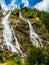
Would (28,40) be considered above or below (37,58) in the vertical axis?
above

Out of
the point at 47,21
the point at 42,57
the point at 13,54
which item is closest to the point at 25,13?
the point at 47,21

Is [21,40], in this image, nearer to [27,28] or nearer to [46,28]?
[27,28]

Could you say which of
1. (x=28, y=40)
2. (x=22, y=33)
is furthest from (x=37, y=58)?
(x=22, y=33)

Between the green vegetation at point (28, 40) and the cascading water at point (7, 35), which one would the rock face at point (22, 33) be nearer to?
the green vegetation at point (28, 40)

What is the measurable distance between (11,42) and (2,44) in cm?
257

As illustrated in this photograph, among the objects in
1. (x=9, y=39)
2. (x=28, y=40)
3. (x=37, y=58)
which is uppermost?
(x=9, y=39)

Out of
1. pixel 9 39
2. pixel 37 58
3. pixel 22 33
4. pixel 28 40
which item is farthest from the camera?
pixel 22 33

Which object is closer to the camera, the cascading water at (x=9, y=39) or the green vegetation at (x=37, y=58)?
the green vegetation at (x=37, y=58)

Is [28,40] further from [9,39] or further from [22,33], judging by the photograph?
[9,39]

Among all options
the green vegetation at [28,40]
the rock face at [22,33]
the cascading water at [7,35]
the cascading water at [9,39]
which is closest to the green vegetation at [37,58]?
the green vegetation at [28,40]

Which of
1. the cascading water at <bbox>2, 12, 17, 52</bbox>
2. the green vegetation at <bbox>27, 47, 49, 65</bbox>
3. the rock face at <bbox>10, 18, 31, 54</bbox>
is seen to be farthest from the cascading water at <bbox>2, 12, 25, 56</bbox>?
the green vegetation at <bbox>27, 47, 49, 65</bbox>

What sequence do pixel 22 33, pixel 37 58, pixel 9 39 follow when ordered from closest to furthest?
1. pixel 37 58
2. pixel 9 39
3. pixel 22 33

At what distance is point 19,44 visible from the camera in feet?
179

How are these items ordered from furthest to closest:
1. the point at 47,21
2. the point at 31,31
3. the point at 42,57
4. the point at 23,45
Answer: the point at 47,21
the point at 31,31
the point at 23,45
the point at 42,57
